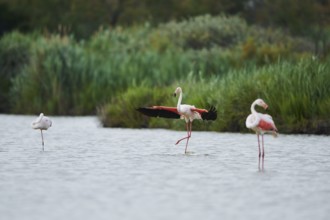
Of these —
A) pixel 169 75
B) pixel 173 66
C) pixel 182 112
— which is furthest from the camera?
pixel 173 66

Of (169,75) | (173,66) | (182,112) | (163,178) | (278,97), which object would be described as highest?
(173,66)

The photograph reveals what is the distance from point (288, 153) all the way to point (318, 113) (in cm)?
399

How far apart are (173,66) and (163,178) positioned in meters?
15.7

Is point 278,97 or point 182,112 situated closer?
point 182,112

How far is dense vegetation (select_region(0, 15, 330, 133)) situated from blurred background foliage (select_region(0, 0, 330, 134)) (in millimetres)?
26

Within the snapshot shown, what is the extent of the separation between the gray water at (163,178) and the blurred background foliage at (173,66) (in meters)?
1.47

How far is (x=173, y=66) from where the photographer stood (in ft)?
84.3

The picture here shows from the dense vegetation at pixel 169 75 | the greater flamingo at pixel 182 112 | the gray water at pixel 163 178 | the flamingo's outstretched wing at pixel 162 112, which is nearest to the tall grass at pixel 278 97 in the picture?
the dense vegetation at pixel 169 75

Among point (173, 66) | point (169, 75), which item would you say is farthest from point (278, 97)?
point (173, 66)

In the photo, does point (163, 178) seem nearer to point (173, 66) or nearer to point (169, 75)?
point (169, 75)

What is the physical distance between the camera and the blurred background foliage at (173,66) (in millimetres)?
18000

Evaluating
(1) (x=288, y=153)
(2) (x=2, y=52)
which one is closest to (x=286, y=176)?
(1) (x=288, y=153)

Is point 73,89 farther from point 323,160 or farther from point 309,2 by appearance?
point 309,2

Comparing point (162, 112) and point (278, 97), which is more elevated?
point (278, 97)
